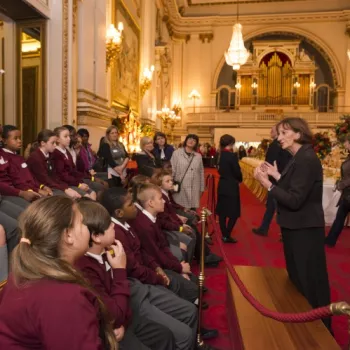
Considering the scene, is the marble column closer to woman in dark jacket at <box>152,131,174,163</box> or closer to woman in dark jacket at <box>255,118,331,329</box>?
woman in dark jacket at <box>152,131,174,163</box>

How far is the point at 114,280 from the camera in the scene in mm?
1771

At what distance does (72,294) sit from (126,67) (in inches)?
411

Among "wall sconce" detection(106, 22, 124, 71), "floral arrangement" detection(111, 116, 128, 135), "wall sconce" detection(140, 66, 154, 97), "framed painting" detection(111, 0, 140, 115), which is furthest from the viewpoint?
"wall sconce" detection(140, 66, 154, 97)

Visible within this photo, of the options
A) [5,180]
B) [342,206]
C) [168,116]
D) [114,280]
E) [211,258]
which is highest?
[168,116]

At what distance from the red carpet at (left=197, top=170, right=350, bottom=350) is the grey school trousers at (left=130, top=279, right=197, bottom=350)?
1.90ft

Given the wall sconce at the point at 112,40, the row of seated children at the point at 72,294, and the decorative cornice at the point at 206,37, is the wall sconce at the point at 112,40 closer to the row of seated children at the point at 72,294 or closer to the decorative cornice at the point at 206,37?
the row of seated children at the point at 72,294

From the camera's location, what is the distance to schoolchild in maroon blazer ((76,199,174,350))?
5.63 ft

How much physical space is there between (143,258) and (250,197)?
26.8ft

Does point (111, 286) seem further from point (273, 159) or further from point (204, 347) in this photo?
point (273, 159)

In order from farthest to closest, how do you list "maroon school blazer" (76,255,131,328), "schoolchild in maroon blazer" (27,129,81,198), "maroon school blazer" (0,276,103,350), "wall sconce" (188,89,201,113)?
"wall sconce" (188,89,201,113), "schoolchild in maroon blazer" (27,129,81,198), "maroon school blazer" (76,255,131,328), "maroon school blazer" (0,276,103,350)

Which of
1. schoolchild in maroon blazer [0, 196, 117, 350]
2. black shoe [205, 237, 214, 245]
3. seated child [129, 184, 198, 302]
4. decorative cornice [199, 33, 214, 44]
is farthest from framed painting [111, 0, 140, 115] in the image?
decorative cornice [199, 33, 214, 44]

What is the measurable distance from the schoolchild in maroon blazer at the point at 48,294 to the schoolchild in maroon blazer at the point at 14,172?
7.84ft

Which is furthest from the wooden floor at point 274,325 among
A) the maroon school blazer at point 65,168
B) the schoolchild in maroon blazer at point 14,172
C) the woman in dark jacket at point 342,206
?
the maroon school blazer at point 65,168

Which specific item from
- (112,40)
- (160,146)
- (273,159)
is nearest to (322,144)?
(273,159)
